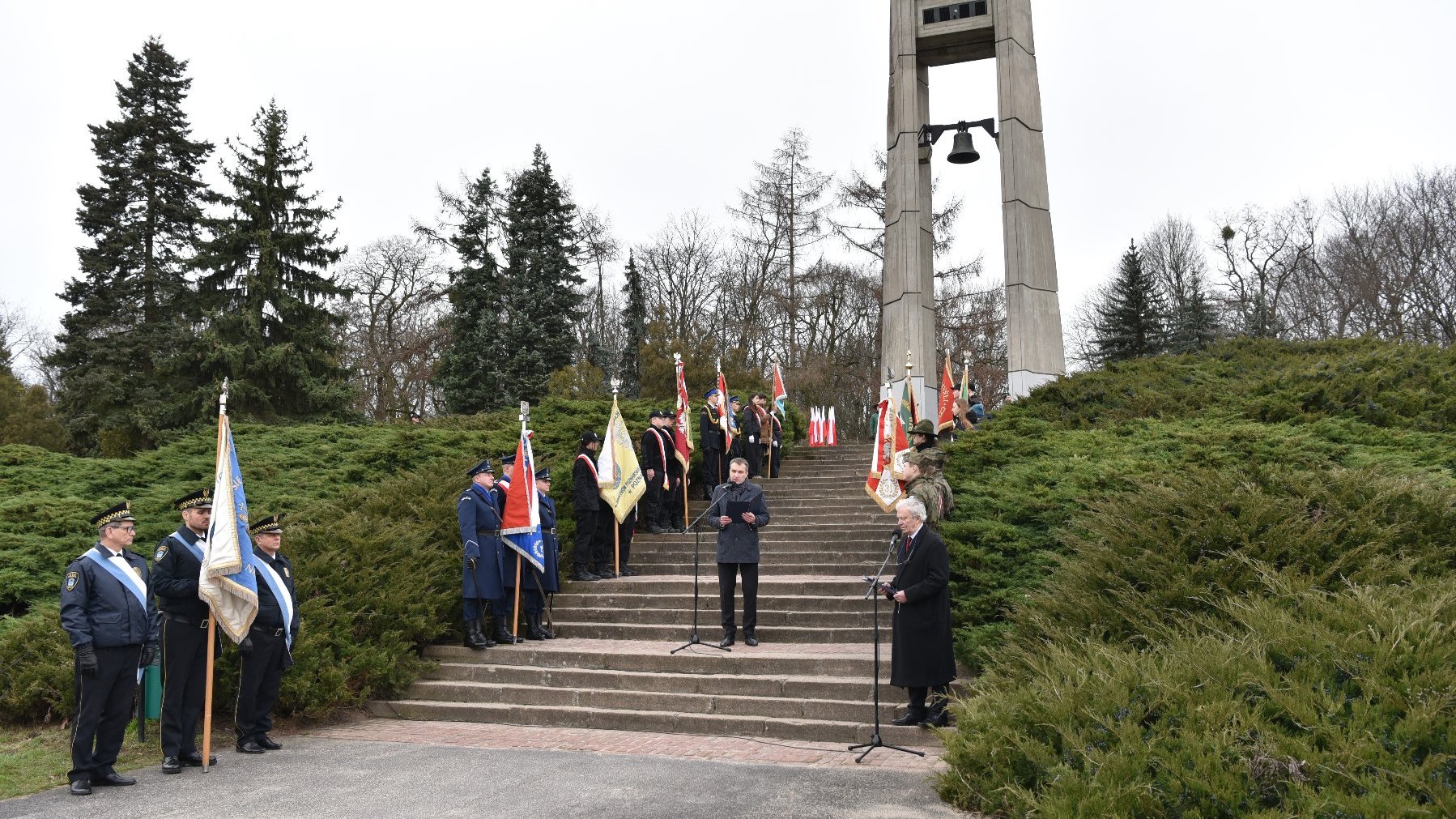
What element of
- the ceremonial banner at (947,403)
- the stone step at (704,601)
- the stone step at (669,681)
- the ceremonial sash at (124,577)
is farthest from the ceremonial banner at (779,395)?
the ceremonial sash at (124,577)

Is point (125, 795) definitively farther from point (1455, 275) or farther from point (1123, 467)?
point (1455, 275)

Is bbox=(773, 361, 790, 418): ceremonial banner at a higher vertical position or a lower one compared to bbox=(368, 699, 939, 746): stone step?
higher

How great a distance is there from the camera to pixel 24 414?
33594 millimetres

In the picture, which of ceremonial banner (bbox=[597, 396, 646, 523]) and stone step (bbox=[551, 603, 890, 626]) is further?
ceremonial banner (bbox=[597, 396, 646, 523])

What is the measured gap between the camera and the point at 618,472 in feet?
42.9

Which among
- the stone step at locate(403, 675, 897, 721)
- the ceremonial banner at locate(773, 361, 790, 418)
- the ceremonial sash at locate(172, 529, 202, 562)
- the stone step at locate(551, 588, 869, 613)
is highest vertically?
the ceremonial banner at locate(773, 361, 790, 418)

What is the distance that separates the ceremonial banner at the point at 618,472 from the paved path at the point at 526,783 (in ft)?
15.7

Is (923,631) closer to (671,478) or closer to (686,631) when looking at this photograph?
(686,631)

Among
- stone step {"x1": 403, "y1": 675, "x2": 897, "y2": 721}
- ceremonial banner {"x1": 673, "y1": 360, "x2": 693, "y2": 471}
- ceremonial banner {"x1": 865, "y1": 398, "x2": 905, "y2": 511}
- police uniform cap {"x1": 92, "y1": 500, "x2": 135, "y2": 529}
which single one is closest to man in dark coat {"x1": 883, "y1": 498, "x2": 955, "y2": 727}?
stone step {"x1": 403, "y1": 675, "x2": 897, "y2": 721}

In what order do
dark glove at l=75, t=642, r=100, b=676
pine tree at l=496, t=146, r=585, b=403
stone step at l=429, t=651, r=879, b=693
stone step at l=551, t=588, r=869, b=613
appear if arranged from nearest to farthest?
dark glove at l=75, t=642, r=100, b=676
stone step at l=429, t=651, r=879, b=693
stone step at l=551, t=588, r=869, b=613
pine tree at l=496, t=146, r=585, b=403

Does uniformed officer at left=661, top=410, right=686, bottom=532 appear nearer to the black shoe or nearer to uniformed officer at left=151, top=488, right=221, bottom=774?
the black shoe

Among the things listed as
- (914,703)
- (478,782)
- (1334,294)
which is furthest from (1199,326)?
(478,782)

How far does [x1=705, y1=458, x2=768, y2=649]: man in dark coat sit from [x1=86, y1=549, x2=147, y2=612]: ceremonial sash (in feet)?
16.2

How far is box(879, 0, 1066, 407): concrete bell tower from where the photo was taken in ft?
69.3
